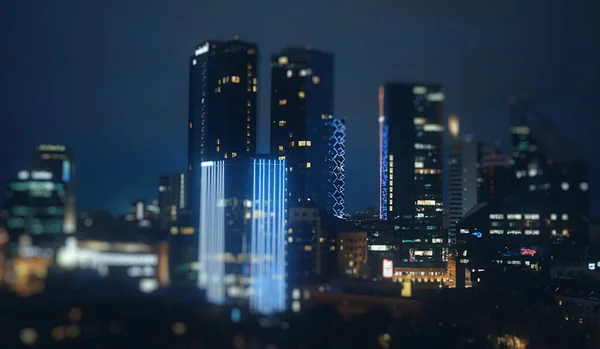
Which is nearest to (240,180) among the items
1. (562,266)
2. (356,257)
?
(356,257)

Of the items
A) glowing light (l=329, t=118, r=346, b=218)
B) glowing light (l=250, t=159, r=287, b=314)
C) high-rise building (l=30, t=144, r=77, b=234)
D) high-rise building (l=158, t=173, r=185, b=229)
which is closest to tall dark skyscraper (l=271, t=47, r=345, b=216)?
glowing light (l=329, t=118, r=346, b=218)

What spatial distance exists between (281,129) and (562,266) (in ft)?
34.8

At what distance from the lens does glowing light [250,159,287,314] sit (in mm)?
20609

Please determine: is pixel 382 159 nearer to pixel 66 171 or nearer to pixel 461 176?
pixel 461 176

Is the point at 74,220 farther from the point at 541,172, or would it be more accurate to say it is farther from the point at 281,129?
the point at 541,172

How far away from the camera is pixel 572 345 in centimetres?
2178

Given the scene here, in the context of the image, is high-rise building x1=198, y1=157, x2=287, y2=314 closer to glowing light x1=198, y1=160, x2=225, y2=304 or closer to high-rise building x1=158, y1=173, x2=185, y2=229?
glowing light x1=198, y1=160, x2=225, y2=304

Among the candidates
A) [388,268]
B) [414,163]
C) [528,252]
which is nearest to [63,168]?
[388,268]

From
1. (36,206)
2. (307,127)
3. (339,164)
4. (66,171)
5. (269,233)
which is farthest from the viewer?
(339,164)

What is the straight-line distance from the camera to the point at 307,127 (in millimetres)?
29719

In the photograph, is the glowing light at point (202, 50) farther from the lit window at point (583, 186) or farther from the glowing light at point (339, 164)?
the lit window at point (583, 186)

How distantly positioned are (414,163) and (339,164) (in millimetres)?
3851

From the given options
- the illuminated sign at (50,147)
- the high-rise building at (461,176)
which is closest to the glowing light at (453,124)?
the high-rise building at (461,176)

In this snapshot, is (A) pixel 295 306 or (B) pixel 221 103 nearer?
(A) pixel 295 306
